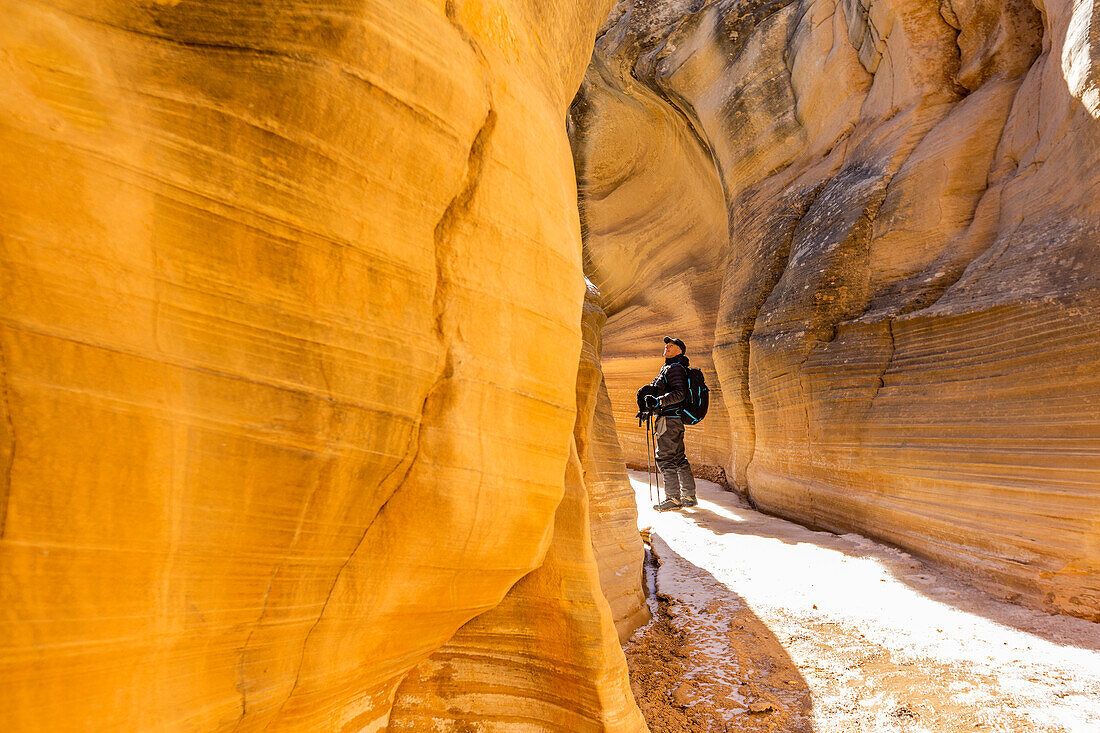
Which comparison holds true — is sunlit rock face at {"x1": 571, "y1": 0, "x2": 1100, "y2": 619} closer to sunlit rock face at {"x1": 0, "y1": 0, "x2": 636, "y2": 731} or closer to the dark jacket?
the dark jacket

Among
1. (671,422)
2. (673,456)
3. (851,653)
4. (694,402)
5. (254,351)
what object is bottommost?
(851,653)

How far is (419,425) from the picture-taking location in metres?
1.37

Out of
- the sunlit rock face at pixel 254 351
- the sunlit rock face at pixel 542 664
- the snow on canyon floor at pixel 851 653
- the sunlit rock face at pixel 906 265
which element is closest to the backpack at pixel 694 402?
the sunlit rock face at pixel 906 265

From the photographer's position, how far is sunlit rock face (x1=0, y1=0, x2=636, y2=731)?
0.91 metres

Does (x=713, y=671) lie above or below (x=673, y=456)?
below

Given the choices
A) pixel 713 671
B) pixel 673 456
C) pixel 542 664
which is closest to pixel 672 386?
pixel 673 456

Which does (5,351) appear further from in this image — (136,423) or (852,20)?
(852,20)

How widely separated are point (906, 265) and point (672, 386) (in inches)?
93.5

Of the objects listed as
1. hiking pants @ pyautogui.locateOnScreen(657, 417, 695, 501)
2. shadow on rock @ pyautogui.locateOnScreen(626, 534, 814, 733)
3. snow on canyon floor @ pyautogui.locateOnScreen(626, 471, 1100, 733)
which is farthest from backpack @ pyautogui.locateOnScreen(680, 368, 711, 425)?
shadow on rock @ pyautogui.locateOnScreen(626, 534, 814, 733)

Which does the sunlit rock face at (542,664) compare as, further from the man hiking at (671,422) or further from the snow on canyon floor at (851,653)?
the man hiking at (671,422)

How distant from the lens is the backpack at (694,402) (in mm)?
6188

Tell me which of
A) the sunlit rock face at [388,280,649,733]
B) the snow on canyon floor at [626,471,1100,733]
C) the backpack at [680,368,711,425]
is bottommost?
the snow on canyon floor at [626,471,1100,733]

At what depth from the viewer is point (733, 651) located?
9.16 feet

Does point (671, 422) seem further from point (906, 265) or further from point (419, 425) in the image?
point (419, 425)
